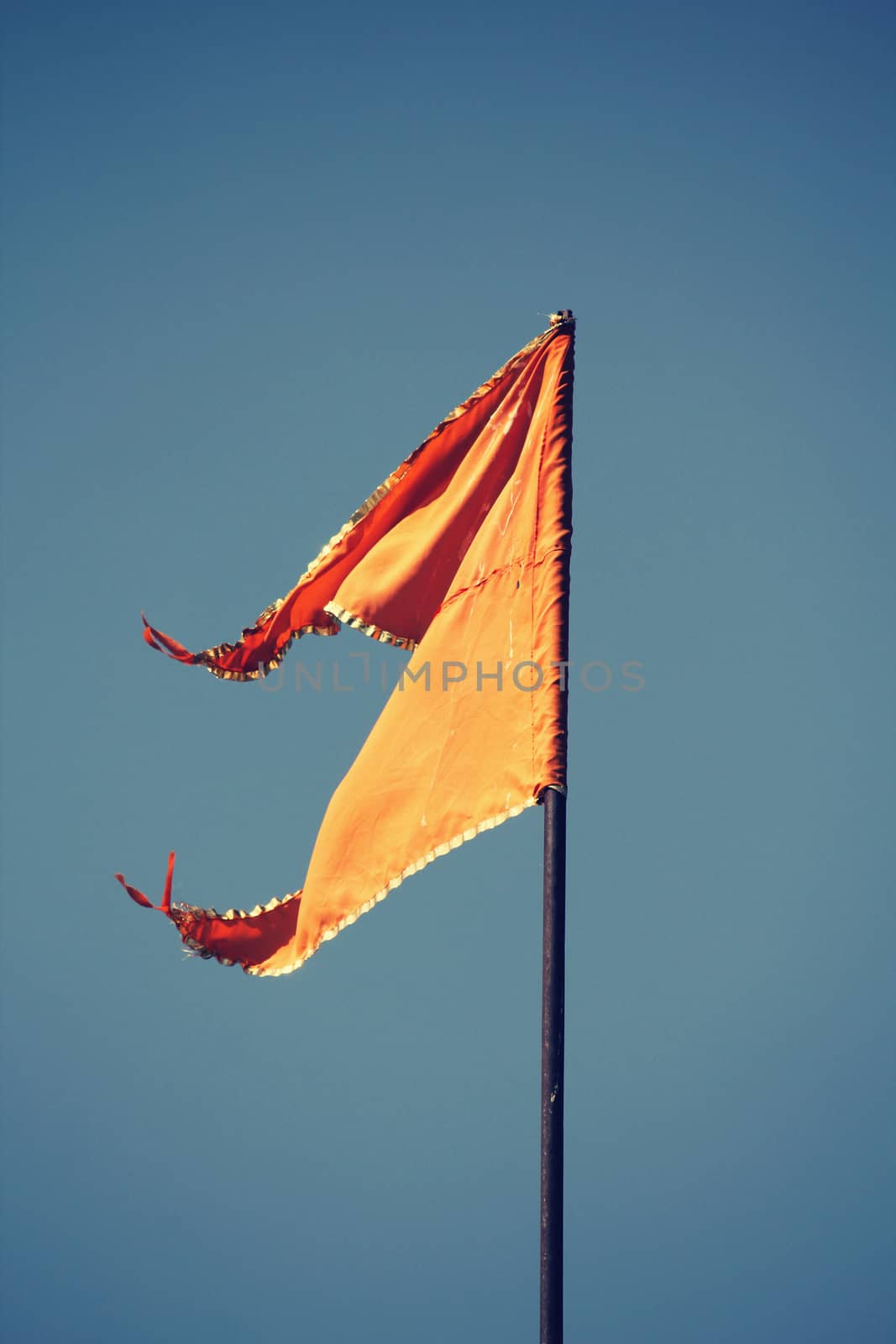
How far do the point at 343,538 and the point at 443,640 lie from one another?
1214 millimetres

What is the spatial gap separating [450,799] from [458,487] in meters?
2.05

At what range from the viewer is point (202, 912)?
32.2ft

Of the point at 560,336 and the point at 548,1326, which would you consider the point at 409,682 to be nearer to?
the point at 560,336

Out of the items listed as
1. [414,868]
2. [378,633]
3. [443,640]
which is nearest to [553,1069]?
[414,868]

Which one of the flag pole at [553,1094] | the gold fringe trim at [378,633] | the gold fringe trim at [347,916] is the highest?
the gold fringe trim at [378,633]

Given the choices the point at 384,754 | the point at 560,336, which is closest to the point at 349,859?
the point at 384,754

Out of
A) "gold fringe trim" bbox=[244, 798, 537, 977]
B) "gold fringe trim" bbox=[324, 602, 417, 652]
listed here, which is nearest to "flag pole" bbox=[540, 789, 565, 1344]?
"gold fringe trim" bbox=[244, 798, 537, 977]

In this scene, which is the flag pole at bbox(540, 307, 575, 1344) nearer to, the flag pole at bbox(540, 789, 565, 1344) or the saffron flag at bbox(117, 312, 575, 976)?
the flag pole at bbox(540, 789, 565, 1344)

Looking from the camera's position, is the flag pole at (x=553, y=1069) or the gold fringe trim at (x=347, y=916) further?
the gold fringe trim at (x=347, y=916)

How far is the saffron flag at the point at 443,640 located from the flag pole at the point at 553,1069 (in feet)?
1.61

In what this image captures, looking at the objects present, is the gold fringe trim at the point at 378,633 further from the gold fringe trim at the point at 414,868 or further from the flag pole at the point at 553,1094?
the flag pole at the point at 553,1094

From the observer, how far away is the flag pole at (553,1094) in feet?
22.8

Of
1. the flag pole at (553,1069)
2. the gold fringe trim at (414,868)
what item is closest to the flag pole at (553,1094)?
the flag pole at (553,1069)

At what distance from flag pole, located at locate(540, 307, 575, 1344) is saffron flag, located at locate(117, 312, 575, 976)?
1.61ft
